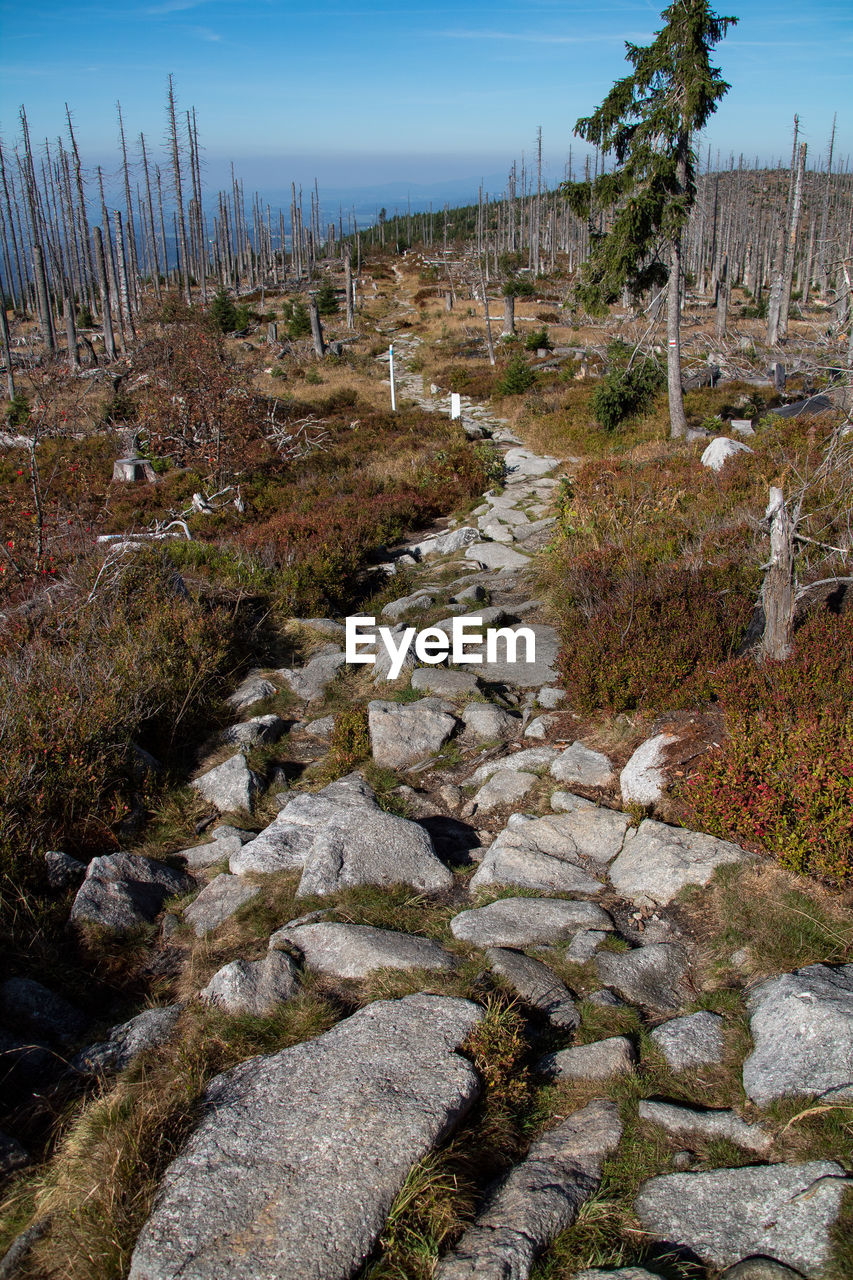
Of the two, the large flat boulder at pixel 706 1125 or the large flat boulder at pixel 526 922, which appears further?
the large flat boulder at pixel 526 922

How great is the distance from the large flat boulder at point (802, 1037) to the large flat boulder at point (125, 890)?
3555mm

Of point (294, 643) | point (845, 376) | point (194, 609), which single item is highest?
point (845, 376)

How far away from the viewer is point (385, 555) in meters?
13.2

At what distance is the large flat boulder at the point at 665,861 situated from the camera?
475 cm

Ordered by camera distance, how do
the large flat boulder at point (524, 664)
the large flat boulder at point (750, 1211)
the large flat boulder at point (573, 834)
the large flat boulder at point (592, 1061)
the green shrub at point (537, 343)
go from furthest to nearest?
the green shrub at point (537, 343) < the large flat boulder at point (524, 664) < the large flat boulder at point (573, 834) < the large flat boulder at point (592, 1061) < the large flat boulder at point (750, 1211)

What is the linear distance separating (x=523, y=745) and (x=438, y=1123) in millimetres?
3866

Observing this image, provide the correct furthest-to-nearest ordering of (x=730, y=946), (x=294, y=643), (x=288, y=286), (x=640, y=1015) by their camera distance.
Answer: (x=288, y=286) → (x=294, y=643) → (x=730, y=946) → (x=640, y=1015)

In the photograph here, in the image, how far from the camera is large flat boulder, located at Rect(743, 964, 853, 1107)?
126 inches

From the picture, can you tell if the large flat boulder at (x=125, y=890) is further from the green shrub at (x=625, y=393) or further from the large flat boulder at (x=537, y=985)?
the green shrub at (x=625, y=393)

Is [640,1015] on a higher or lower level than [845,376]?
lower

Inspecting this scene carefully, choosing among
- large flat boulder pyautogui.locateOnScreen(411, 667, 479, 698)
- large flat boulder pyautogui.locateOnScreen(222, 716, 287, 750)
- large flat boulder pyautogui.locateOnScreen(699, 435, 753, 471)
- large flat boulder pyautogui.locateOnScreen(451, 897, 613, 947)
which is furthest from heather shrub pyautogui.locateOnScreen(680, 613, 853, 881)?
large flat boulder pyautogui.locateOnScreen(699, 435, 753, 471)

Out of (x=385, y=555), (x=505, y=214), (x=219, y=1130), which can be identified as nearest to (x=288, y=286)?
(x=505, y=214)

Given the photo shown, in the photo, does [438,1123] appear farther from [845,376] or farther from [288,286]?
[288,286]

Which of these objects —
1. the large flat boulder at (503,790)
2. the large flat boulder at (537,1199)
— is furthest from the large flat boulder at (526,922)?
the large flat boulder at (503,790)
